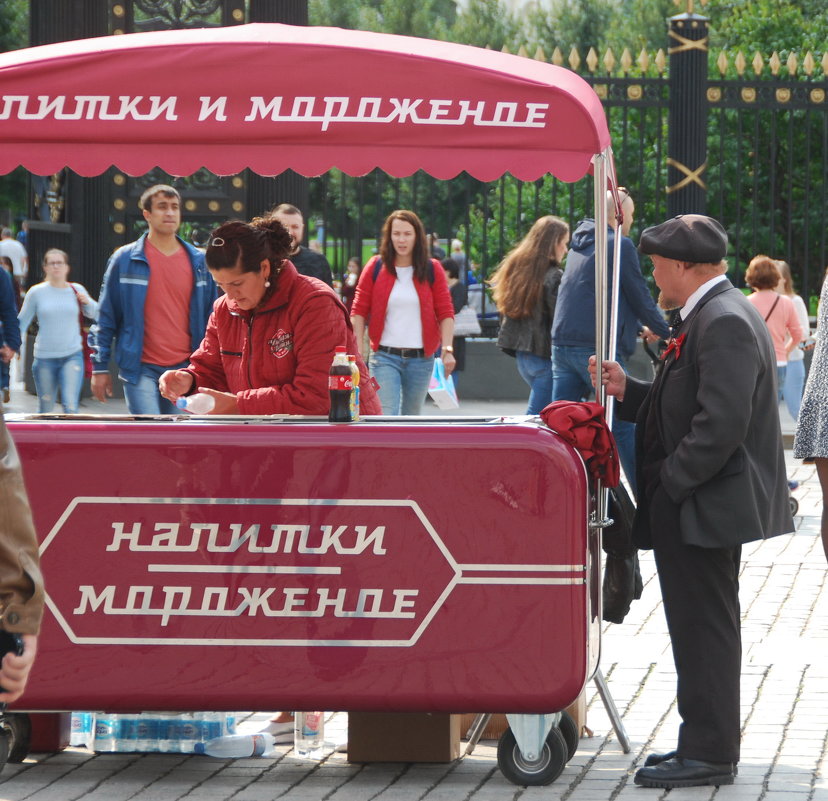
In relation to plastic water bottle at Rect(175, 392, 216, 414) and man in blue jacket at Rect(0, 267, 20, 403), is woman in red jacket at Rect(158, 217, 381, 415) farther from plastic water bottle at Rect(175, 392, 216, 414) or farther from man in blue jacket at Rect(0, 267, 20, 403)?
man in blue jacket at Rect(0, 267, 20, 403)

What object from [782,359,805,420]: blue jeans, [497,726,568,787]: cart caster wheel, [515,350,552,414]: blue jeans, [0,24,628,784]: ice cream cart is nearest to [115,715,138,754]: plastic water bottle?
[0,24,628,784]: ice cream cart

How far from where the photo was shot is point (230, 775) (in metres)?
4.85

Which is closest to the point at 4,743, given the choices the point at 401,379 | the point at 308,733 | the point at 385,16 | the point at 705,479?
the point at 308,733

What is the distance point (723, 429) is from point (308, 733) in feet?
5.38

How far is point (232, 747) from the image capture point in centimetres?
502

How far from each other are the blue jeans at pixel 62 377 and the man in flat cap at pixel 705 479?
741 cm

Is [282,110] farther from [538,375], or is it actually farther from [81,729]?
[538,375]

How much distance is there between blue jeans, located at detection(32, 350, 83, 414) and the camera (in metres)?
11.5

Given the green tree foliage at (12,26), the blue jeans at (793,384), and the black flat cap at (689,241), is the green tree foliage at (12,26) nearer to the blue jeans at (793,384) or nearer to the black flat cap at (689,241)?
the blue jeans at (793,384)

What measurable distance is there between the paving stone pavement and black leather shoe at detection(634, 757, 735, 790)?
0.02 m

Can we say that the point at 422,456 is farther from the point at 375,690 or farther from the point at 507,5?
the point at 507,5

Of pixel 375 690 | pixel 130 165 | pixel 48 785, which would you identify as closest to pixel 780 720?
pixel 375 690

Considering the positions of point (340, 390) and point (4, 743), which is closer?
point (340, 390)

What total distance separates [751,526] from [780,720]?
114cm
